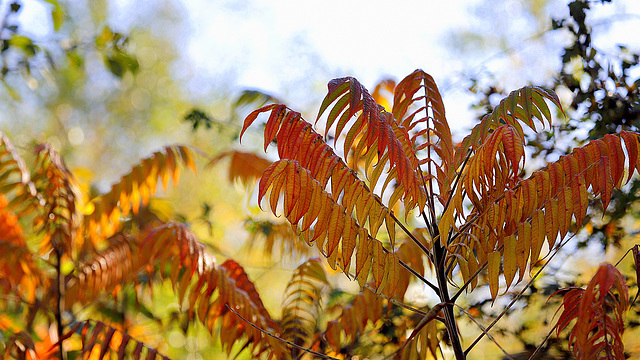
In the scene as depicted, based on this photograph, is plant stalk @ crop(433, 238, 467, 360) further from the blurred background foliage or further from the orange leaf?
the blurred background foliage

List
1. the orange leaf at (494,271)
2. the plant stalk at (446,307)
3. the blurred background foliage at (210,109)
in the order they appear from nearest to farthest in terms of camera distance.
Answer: the orange leaf at (494,271), the plant stalk at (446,307), the blurred background foliage at (210,109)

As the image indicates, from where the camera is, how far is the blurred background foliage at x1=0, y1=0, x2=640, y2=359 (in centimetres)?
165

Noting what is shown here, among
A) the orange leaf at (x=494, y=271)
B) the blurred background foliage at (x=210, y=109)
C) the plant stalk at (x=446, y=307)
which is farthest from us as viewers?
the blurred background foliage at (x=210, y=109)

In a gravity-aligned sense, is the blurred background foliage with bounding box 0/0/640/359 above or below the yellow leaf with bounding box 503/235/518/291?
above

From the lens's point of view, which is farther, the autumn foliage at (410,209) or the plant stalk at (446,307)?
the plant stalk at (446,307)

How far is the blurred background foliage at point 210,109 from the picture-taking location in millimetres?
1652

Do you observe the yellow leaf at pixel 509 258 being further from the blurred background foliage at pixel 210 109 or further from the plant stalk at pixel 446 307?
the blurred background foliage at pixel 210 109

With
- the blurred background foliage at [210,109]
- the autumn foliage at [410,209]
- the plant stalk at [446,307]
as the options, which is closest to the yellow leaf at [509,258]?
the autumn foliage at [410,209]

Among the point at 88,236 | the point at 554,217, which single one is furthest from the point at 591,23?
the point at 88,236

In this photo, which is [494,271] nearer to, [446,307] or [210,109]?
[446,307]

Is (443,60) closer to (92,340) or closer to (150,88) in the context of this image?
(150,88)

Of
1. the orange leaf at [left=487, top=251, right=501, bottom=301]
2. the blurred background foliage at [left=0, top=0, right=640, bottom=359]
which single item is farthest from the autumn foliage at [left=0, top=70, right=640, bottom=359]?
the blurred background foliage at [left=0, top=0, right=640, bottom=359]

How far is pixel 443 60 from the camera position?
553 cm

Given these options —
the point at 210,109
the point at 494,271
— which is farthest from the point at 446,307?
the point at 210,109
